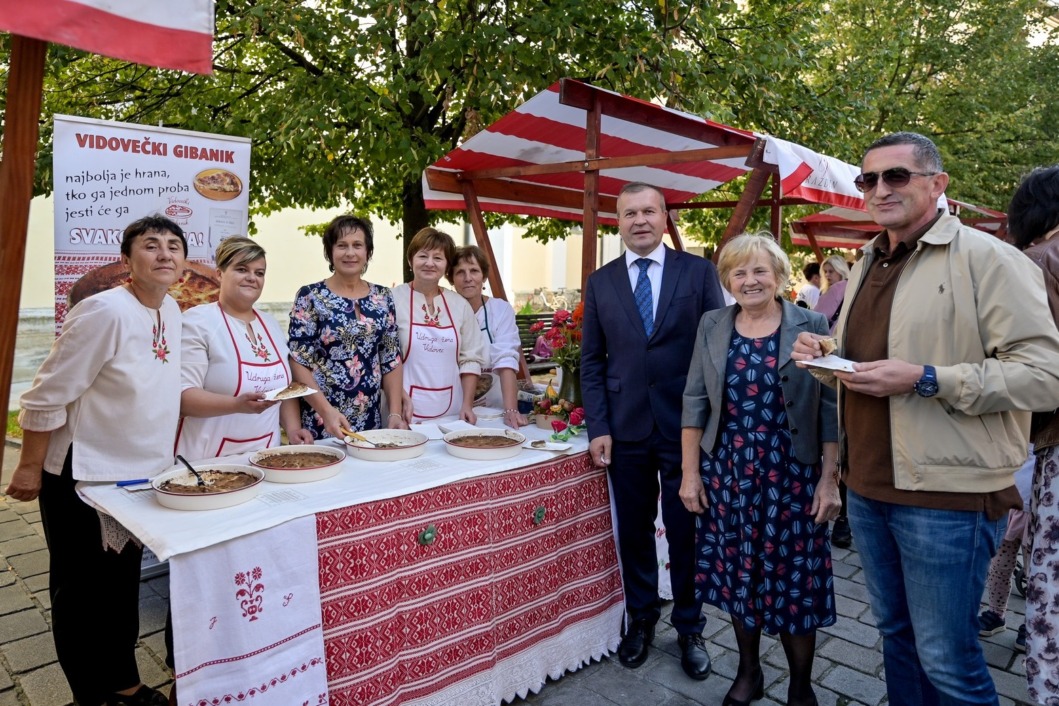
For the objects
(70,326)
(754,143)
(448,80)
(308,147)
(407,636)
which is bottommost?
(407,636)

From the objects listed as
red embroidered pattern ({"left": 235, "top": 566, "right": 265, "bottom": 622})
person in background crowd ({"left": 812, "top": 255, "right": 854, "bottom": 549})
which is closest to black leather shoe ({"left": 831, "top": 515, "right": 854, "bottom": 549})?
person in background crowd ({"left": 812, "top": 255, "right": 854, "bottom": 549})

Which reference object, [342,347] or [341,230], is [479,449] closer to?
[342,347]

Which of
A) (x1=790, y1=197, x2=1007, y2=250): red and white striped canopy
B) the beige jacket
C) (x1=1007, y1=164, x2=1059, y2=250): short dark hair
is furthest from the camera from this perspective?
(x1=790, y1=197, x2=1007, y2=250): red and white striped canopy

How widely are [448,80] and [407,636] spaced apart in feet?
15.8

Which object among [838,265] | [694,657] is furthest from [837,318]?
[838,265]

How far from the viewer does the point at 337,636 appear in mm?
2281

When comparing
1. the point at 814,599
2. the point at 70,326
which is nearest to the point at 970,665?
the point at 814,599

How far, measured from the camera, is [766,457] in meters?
2.63

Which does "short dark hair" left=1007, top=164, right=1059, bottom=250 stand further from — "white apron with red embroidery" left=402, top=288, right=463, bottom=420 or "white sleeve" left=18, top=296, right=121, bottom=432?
"white sleeve" left=18, top=296, right=121, bottom=432

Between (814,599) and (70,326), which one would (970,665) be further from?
(70,326)

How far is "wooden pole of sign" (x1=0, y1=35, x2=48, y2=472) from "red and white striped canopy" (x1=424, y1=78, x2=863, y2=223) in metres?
2.51

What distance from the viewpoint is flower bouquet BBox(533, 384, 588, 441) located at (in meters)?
3.40

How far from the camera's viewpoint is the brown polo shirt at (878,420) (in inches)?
77.9

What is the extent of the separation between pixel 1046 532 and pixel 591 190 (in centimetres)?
252
